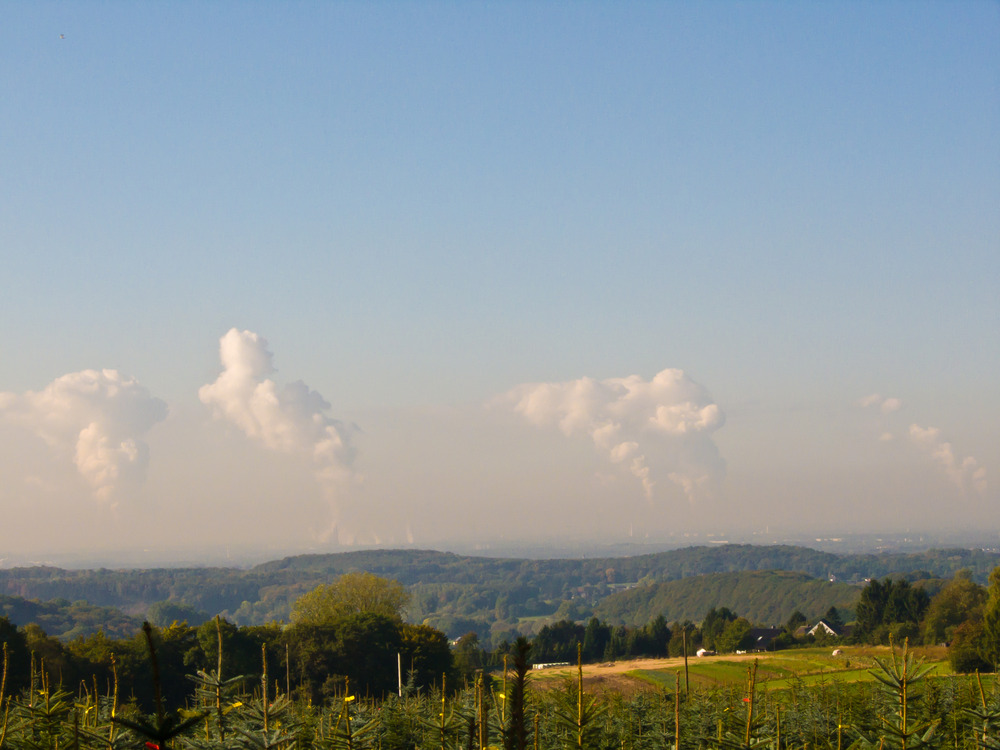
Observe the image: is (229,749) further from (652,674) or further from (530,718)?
(652,674)

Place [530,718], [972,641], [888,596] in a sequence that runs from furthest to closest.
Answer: [888,596]
[972,641]
[530,718]

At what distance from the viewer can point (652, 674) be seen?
7188 centimetres

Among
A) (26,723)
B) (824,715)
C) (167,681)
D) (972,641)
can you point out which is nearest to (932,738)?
(26,723)

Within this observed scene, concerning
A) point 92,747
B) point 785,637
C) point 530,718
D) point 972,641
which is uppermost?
point 92,747

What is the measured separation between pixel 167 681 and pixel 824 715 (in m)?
45.1

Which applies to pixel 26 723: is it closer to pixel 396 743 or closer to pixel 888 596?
pixel 396 743

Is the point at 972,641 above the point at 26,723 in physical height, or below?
below

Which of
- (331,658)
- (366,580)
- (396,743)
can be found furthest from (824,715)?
(366,580)

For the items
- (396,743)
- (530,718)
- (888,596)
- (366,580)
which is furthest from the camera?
(888,596)

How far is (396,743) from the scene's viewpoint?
18750mm

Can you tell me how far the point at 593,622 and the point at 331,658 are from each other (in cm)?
6990

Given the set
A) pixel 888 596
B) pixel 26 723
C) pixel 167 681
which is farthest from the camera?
pixel 888 596

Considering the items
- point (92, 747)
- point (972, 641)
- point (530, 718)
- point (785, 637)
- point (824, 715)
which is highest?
point (92, 747)

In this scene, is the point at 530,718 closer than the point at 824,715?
Result: Yes
